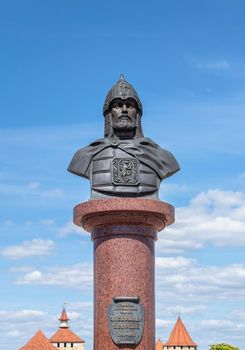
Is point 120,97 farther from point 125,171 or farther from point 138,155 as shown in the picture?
point 125,171

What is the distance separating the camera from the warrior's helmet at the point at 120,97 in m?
13.8

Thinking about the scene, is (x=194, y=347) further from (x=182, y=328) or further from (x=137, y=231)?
(x=137, y=231)

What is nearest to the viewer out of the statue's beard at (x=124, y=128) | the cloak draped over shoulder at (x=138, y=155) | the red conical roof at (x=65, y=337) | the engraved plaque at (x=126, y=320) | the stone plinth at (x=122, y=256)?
the engraved plaque at (x=126, y=320)

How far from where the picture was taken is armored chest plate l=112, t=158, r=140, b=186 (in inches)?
518

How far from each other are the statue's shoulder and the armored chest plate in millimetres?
522

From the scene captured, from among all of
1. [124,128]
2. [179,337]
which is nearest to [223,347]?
[179,337]

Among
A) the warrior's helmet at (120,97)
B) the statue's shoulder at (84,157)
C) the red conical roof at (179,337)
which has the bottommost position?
the statue's shoulder at (84,157)

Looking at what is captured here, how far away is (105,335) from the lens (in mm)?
12508

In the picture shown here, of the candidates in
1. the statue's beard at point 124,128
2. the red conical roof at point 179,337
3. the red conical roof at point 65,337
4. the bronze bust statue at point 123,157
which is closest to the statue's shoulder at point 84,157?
the bronze bust statue at point 123,157

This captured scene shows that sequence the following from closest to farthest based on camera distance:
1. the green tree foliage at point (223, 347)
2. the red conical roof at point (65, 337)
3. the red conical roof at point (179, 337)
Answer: the green tree foliage at point (223, 347) < the red conical roof at point (179, 337) < the red conical roof at point (65, 337)

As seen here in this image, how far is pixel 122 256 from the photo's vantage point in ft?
41.8

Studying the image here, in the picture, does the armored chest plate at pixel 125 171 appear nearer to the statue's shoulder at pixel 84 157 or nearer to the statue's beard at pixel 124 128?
the statue's shoulder at pixel 84 157

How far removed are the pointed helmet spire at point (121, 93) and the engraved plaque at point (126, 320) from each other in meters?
3.93

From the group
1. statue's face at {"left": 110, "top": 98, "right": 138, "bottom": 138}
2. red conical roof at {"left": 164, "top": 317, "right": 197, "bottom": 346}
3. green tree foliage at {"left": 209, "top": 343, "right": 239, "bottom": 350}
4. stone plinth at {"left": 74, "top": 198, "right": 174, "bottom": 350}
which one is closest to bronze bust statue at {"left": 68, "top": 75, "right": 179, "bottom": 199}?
statue's face at {"left": 110, "top": 98, "right": 138, "bottom": 138}
